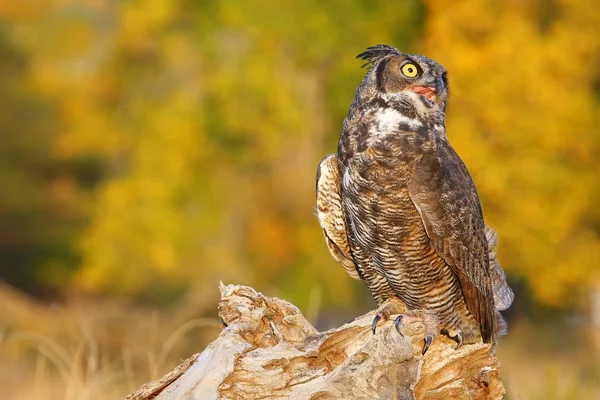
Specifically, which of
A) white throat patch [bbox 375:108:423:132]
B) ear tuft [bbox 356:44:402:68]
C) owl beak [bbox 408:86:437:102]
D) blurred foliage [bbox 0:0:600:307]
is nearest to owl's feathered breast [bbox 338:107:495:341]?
white throat patch [bbox 375:108:423:132]

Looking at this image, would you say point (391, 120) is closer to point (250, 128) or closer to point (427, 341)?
point (427, 341)

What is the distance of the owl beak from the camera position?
3.52m

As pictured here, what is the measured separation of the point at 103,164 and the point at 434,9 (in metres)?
13.2

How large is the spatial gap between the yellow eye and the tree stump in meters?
1.03

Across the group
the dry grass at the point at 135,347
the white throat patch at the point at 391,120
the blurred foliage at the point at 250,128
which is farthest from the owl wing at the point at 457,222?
the blurred foliage at the point at 250,128

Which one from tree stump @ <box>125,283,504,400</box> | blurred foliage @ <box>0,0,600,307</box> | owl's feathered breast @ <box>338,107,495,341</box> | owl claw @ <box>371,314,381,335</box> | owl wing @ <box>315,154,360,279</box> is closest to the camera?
tree stump @ <box>125,283,504,400</box>

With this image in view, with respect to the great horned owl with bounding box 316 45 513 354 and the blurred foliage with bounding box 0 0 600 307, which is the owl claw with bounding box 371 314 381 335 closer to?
the great horned owl with bounding box 316 45 513 354

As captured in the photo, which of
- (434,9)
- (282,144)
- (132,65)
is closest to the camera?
(434,9)

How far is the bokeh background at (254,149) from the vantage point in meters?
11.4

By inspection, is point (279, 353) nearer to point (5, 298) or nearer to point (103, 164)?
point (5, 298)

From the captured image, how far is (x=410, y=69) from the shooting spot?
139 inches

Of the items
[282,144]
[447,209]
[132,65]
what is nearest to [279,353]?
[447,209]

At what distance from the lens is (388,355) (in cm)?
312

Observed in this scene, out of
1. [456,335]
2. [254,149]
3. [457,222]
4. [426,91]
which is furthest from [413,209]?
[254,149]
